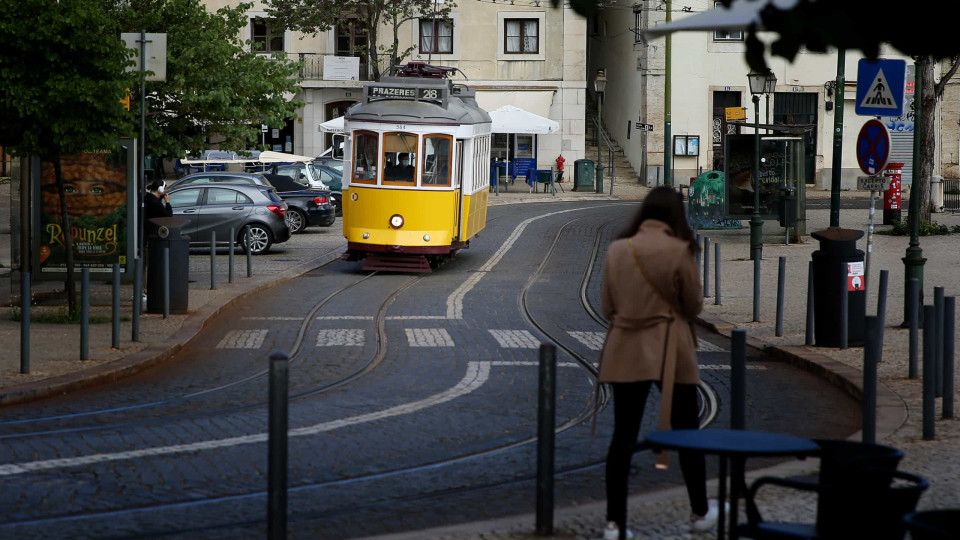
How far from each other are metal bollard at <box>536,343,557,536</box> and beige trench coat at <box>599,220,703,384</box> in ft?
1.19

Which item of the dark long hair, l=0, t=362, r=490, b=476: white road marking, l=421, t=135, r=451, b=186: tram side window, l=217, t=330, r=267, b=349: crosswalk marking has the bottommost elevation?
l=0, t=362, r=490, b=476: white road marking

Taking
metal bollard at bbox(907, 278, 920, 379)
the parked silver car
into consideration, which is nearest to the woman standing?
metal bollard at bbox(907, 278, 920, 379)

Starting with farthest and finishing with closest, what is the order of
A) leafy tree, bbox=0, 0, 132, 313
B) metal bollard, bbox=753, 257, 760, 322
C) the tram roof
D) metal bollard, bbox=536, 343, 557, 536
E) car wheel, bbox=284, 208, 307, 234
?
car wheel, bbox=284, 208, 307, 234 < the tram roof < metal bollard, bbox=753, 257, 760, 322 < leafy tree, bbox=0, 0, 132, 313 < metal bollard, bbox=536, 343, 557, 536

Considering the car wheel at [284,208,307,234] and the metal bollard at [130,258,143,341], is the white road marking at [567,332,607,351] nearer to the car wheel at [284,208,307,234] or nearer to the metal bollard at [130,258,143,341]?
the metal bollard at [130,258,143,341]

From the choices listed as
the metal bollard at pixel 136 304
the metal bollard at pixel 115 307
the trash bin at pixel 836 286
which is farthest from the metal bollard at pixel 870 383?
the metal bollard at pixel 136 304

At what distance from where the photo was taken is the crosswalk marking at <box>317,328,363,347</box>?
14.5 metres

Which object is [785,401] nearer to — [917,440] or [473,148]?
[917,440]

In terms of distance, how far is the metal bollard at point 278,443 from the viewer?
5320 mm

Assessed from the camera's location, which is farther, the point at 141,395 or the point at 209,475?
the point at 141,395

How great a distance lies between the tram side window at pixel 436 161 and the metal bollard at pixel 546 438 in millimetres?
16715

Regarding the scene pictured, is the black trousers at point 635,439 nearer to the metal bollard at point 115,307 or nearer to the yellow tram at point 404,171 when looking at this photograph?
the metal bollard at point 115,307

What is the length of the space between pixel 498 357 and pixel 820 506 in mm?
8773

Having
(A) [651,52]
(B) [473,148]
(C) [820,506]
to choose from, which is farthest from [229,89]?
(A) [651,52]

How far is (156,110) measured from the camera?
71.1 ft
